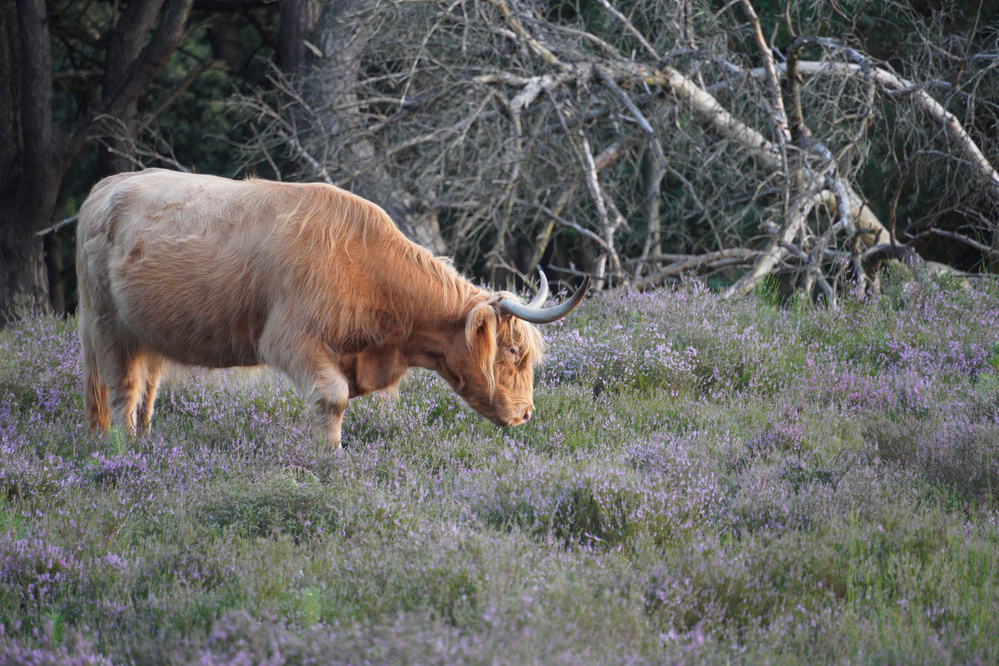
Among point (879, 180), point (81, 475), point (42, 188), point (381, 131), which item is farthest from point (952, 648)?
point (42, 188)

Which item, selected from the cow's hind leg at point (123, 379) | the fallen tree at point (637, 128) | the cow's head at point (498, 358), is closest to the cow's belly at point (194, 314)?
the cow's hind leg at point (123, 379)

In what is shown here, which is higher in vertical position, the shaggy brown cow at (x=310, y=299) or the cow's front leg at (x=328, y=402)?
the shaggy brown cow at (x=310, y=299)

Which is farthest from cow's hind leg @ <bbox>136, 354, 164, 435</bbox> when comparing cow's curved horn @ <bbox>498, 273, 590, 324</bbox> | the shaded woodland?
the shaded woodland

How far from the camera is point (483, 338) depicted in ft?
14.3

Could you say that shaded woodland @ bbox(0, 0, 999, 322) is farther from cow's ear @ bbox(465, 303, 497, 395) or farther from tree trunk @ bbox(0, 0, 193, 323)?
cow's ear @ bbox(465, 303, 497, 395)

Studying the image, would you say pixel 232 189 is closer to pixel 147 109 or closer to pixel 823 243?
pixel 823 243

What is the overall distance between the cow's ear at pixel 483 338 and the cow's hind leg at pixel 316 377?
2.15ft

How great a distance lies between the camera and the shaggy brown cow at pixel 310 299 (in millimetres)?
4184

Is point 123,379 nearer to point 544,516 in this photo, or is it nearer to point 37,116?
point 544,516

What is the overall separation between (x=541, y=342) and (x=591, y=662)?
8.47ft

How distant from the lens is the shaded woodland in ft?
24.7

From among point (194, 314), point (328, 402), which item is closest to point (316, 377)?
point (328, 402)

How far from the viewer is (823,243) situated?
703 cm

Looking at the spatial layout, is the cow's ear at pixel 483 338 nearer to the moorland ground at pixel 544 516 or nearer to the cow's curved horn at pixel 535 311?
the cow's curved horn at pixel 535 311
